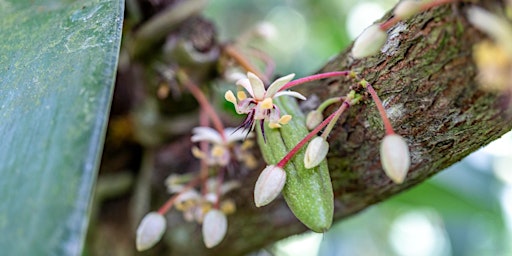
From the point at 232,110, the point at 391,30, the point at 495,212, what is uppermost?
the point at 391,30

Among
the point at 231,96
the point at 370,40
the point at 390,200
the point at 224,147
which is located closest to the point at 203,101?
the point at 224,147

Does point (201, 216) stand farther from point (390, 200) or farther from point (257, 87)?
point (390, 200)

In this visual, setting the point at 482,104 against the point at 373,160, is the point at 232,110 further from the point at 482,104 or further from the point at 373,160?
the point at 482,104

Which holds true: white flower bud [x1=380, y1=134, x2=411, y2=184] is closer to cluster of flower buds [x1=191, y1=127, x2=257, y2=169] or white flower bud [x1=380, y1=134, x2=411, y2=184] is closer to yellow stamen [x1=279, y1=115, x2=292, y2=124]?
yellow stamen [x1=279, y1=115, x2=292, y2=124]

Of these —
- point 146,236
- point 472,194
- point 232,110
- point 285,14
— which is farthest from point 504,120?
point 285,14

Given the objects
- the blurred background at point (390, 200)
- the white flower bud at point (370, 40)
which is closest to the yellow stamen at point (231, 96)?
the white flower bud at point (370, 40)

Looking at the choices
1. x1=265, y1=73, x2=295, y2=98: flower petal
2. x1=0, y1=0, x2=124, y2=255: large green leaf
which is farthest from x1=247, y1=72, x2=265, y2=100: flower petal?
x1=0, y1=0, x2=124, y2=255: large green leaf
